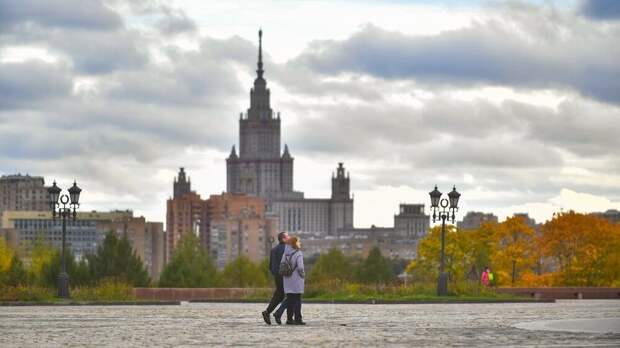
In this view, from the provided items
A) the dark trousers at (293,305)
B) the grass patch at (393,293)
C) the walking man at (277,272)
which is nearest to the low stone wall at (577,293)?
the grass patch at (393,293)

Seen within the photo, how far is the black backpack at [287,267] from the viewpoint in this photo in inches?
1323

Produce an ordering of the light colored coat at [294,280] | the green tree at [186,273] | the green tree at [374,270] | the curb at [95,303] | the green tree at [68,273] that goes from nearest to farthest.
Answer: the light colored coat at [294,280]
the curb at [95,303]
the green tree at [68,273]
the green tree at [186,273]
the green tree at [374,270]

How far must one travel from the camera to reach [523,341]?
26875mm

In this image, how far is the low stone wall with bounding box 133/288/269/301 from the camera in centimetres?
5991

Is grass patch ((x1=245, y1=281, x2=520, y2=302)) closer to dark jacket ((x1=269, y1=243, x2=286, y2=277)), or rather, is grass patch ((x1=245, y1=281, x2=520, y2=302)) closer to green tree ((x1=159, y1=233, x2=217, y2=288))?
dark jacket ((x1=269, y1=243, x2=286, y2=277))

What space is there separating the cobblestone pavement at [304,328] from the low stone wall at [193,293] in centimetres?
1479

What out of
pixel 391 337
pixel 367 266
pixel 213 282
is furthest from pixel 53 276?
pixel 367 266

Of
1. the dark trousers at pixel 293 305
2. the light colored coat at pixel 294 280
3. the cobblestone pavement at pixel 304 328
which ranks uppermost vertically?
the light colored coat at pixel 294 280

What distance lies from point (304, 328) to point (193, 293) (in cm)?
3029

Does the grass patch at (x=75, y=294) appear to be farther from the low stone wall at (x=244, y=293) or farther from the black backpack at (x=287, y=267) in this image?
the black backpack at (x=287, y=267)

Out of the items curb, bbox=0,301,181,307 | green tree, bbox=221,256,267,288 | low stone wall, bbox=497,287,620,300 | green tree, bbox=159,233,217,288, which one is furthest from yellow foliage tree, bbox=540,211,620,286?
curb, bbox=0,301,181,307

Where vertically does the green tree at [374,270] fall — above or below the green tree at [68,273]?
above

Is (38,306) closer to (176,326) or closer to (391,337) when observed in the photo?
(176,326)

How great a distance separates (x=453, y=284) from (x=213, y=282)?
240ft
